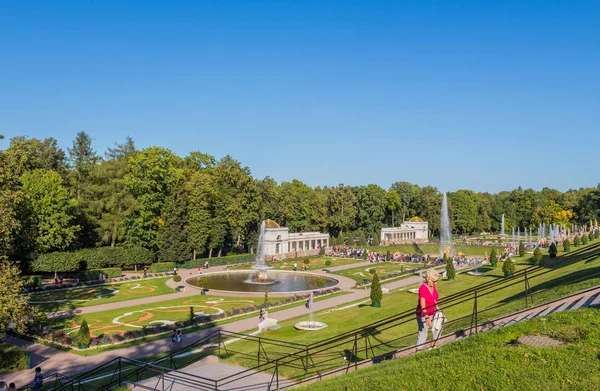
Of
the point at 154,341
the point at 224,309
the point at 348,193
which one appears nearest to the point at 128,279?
the point at 224,309

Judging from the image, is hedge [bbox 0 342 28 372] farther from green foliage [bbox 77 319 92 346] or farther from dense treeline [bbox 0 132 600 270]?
dense treeline [bbox 0 132 600 270]

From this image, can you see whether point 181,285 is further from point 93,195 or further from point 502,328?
point 502,328

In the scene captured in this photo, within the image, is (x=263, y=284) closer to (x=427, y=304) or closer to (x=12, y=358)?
(x=12, y=358)

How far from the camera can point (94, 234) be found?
5550cm

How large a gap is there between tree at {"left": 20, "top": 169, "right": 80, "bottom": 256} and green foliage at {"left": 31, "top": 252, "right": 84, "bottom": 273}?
1060 mm

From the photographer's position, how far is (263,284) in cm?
4400

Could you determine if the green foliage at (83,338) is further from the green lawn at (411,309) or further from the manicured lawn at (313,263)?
the manicured lawn at (313,263)

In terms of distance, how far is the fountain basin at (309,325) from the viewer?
24.2 m

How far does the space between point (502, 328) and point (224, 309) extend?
2415 centimetres

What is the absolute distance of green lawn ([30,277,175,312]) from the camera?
33.5m

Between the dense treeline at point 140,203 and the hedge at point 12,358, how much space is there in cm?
809

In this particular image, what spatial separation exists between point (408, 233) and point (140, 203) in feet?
192

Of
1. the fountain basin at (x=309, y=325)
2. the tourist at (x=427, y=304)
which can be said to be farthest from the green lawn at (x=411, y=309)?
the tourist at (x=427, y=304)

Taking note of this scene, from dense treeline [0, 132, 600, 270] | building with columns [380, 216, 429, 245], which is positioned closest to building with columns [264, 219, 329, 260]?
dense treeline [0, 132, 600, 270]
